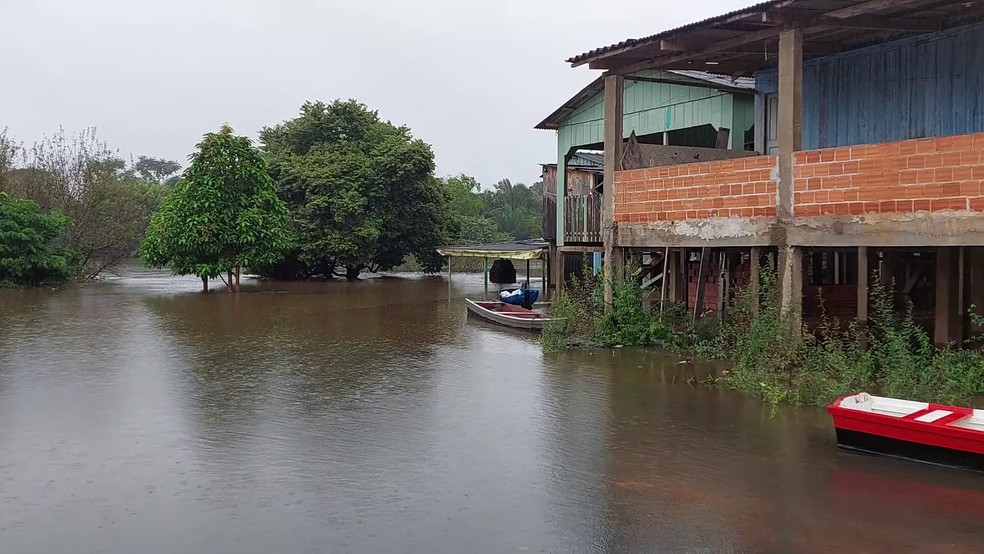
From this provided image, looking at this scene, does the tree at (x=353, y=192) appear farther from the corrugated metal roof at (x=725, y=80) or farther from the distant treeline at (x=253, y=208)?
the corrugated metal roof at (x=725, y=80)

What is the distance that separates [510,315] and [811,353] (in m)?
9.04

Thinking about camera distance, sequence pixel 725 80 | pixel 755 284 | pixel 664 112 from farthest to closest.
A: pixel 664 112, pixel 725 80, pixel 755 284

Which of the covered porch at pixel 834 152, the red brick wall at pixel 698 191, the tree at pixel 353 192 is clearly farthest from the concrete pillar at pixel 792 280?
the tree at pixel 353 192

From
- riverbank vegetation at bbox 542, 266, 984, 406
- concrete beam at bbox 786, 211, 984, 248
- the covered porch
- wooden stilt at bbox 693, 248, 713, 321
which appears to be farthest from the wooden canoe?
concrete beam at bbox 786, 211, 984, 248

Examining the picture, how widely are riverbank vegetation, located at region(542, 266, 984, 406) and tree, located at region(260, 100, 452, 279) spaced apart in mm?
22742

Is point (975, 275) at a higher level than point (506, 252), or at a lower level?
lower

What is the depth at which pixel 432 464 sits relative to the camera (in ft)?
25.0

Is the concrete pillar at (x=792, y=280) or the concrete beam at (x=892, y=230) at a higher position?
the concrete beam at (x=892, y=230)

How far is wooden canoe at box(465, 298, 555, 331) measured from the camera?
1788 centimetres

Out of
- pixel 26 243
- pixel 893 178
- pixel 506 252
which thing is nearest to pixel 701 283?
pixel 893 178

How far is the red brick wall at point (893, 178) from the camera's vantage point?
9.02 m

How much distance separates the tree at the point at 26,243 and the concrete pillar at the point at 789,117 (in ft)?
87.6

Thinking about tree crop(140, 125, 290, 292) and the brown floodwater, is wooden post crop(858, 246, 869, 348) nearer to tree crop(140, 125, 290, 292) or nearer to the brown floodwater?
the brown floodwater

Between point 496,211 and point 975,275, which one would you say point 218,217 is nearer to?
point 975,275
